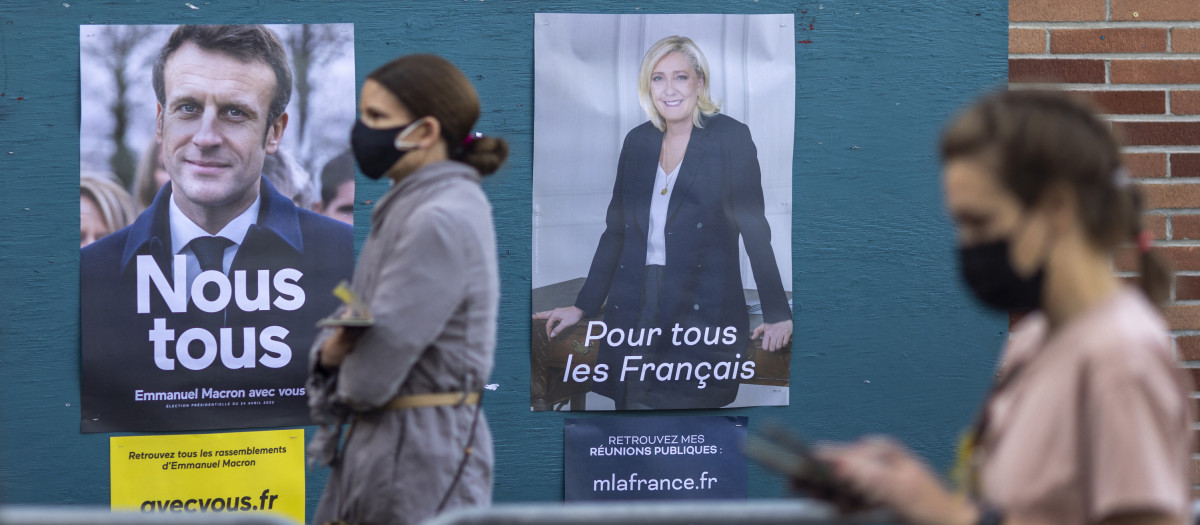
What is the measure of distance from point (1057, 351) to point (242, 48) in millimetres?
3535

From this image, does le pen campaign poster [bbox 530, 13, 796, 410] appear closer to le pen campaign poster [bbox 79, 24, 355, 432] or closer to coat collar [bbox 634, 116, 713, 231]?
coat collar [bbox 634, 116, 713, 231]

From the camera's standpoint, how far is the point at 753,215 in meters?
4.55

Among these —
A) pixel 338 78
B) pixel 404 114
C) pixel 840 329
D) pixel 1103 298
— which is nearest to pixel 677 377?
pixel 840 329

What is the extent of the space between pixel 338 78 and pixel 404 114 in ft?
5.47

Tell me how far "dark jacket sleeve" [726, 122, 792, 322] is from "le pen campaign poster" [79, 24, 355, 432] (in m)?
1.58

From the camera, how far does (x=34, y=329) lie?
4.23m

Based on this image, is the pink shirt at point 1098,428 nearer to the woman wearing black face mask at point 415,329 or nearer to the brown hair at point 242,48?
the woman wearing black face mask at point 415,329

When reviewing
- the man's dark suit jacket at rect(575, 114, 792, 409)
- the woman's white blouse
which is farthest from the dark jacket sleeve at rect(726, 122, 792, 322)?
the woman's white blouse

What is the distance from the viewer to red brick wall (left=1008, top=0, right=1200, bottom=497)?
455cm

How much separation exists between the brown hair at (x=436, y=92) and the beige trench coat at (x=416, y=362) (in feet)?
0.39

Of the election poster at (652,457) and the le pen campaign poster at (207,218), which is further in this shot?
the election poster at (652,457)

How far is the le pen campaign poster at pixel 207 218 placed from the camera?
4227mm

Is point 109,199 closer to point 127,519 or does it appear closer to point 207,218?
point 207,218

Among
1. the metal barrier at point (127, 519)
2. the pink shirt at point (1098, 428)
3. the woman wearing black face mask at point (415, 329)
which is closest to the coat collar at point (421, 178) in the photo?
the woman wearing black face mask at point (415, 329)
